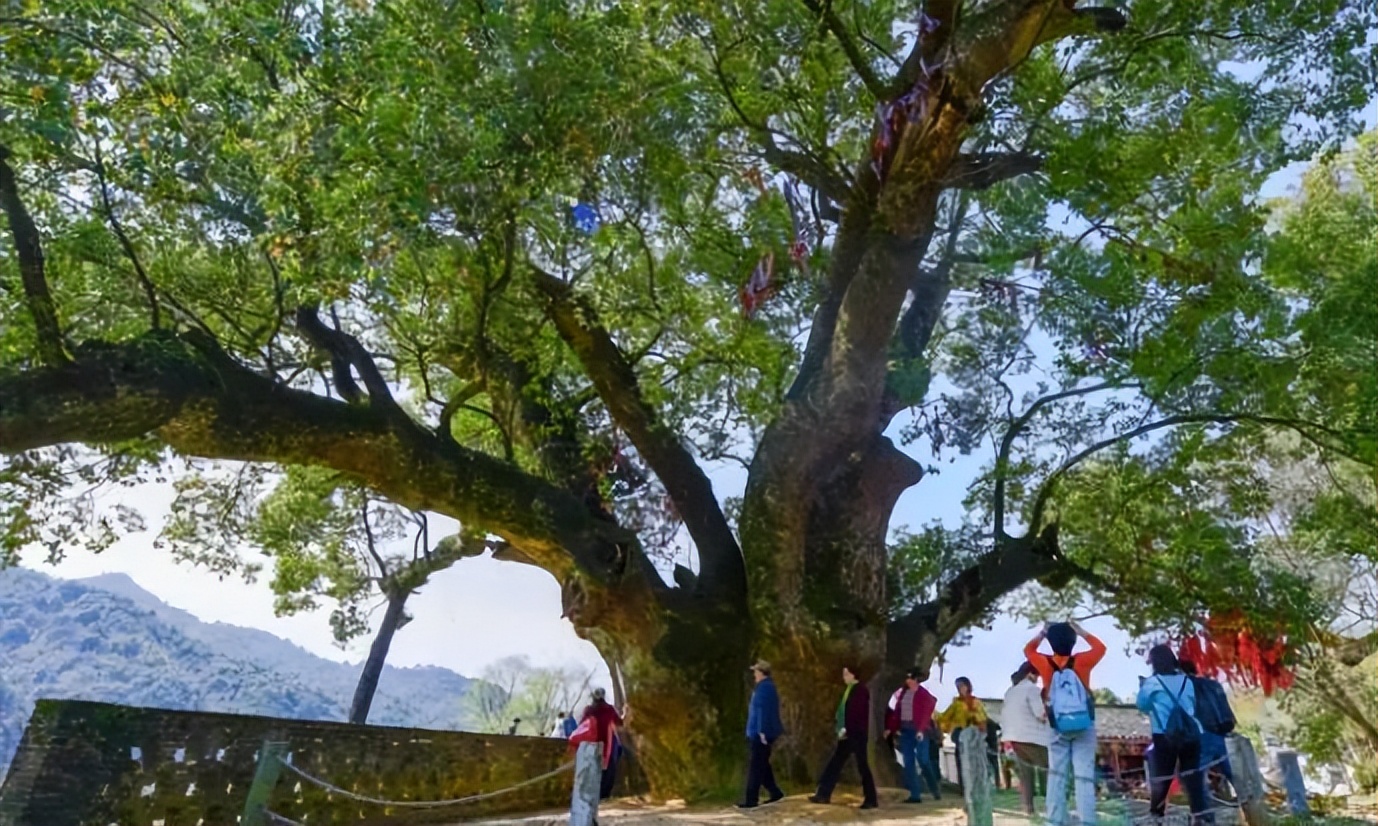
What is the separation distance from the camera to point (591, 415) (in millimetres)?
12180

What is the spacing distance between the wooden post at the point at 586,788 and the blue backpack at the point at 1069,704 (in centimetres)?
294

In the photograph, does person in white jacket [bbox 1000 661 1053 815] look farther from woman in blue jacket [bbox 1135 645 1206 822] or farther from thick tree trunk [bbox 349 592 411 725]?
thick tree trunk [bbox 349 592 411 725]

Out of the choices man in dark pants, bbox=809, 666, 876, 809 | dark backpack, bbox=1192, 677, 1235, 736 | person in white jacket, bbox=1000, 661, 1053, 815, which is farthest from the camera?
man in dark pants, bbox=809, 666, 876, 809

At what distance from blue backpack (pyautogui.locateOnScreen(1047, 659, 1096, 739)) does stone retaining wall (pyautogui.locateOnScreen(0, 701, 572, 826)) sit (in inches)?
245

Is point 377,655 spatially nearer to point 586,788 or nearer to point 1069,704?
point 586,788

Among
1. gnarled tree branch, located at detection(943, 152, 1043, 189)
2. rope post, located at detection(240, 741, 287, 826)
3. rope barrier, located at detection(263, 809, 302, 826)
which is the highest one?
gnarled tree branch, located at detection(943, 152, 1043, 189)

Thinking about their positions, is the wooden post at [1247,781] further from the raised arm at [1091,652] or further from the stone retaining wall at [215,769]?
the stone retaining wall at [215,769]

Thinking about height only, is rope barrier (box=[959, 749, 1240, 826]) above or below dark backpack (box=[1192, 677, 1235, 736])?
below

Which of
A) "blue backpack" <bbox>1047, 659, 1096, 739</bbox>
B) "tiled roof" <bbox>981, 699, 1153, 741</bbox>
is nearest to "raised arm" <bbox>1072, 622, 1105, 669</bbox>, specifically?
"blue backpack" <bbox>1047, 659, 1096, 739</bbox>

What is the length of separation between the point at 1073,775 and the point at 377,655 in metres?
13.2

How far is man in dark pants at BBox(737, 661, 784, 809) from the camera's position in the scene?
786 centimetres

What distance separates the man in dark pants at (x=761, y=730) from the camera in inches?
310

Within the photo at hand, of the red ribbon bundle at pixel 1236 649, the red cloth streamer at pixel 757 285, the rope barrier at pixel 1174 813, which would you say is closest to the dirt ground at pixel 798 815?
the rope barrier at pixel 1174 813

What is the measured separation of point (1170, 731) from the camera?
6562 millimetres
